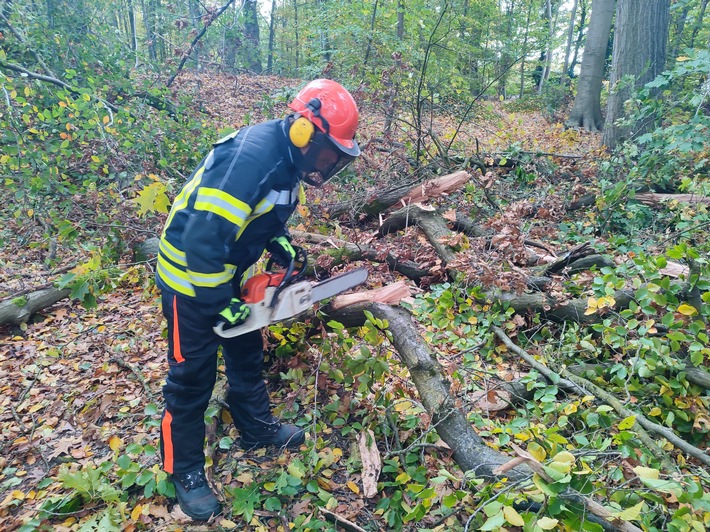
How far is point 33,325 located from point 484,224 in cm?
481

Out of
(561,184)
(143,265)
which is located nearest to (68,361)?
(143,265)

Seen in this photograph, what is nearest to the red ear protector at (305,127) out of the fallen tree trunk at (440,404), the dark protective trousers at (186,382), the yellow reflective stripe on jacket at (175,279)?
the yellow reflective stripe on jacket at (175,279)

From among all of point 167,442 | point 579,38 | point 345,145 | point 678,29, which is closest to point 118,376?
point 167,442

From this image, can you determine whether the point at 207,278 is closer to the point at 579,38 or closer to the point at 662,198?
the point at 662,198

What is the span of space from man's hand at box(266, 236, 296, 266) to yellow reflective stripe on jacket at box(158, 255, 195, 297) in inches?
23.9

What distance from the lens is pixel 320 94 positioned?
2258 millimetres

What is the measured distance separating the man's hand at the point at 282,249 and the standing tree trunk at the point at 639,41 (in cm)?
623

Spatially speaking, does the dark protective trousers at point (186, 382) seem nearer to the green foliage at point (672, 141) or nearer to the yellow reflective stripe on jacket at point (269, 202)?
the yellow reflective stripe on jacket at point (269, 202)

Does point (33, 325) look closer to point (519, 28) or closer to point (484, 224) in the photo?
point (484, 224)

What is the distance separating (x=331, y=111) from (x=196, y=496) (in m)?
2.17

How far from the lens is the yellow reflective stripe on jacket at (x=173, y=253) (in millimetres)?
2109

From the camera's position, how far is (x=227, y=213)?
197cm

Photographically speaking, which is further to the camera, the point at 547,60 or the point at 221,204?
the point at 547,60

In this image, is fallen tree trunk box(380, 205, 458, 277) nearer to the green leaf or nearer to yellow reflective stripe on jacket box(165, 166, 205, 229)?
yellow reflective stripe on jacket box(165, 166, 205, 229)
